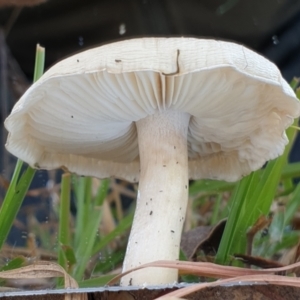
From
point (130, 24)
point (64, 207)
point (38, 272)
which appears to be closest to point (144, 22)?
point (130, 24)

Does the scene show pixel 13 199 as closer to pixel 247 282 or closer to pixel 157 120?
pixel 157 120

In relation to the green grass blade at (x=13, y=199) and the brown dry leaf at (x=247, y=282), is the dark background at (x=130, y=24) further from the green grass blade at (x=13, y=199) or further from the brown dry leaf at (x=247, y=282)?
the brown dry leaf at (x=247, y=282)

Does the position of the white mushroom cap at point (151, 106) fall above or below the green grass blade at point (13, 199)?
above

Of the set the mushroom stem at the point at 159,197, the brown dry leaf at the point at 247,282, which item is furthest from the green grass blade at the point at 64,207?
the brown dry leaf at the point at 247,282

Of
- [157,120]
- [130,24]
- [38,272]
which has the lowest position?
[38,272]

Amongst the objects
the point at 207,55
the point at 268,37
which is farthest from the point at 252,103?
the point at 268,37

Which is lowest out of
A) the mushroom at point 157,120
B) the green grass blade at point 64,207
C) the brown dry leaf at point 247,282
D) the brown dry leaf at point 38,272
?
the brown dry leaf at point 38,272

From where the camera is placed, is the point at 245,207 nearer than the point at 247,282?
No
